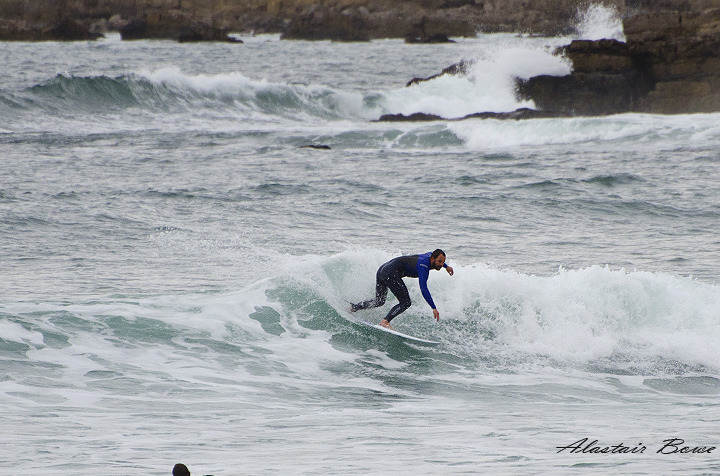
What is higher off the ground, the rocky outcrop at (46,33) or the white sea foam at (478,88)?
the rocky outcrop at (46,33)

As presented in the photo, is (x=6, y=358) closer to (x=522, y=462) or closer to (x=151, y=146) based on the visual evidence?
(x=522, y=462)

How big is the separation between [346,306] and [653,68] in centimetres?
2047

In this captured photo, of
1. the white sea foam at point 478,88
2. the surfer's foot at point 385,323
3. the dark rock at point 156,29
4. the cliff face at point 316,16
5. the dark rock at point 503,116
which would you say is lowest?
the surfer's foot at point 385,323

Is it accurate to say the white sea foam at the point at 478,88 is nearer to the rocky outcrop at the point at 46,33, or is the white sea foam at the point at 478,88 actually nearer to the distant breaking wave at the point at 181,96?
the distant breaking wave at the point at 181,96

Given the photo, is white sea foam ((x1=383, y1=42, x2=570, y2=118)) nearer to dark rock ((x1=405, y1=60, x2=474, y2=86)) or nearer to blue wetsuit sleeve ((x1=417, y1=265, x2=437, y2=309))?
dark rock ((x1=405, y1=60, x2=474, y2=86))

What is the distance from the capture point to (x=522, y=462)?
7.95m

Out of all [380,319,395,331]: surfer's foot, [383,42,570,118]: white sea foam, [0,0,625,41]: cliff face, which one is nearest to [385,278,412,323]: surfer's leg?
[380,319,395,331]: surfer's foot

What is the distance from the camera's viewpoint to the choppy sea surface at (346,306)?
8602 mm

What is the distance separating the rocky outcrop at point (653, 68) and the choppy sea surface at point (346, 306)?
8.18 feet

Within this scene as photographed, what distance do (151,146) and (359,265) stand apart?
14.1 meters

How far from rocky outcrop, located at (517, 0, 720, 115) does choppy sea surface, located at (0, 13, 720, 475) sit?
2.49 m

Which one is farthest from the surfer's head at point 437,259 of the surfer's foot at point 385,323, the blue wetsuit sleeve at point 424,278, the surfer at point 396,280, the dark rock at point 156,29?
the dark rock at point 156,29

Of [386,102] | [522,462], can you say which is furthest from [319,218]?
[386,102]

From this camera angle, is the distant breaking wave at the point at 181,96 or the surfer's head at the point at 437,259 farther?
the distant breaking wave at the point at 181,96
